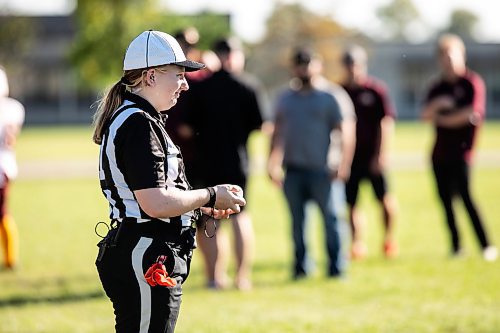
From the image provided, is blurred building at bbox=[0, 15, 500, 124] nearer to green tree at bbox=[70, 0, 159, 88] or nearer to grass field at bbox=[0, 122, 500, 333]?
green tree at bbox=[70, 0, 159, 88]

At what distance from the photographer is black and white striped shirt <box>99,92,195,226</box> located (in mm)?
4020

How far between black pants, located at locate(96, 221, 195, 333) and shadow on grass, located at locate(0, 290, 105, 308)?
15.0 ft

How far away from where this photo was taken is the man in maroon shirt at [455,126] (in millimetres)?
10312

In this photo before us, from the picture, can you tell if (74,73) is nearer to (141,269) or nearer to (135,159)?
(141,269)

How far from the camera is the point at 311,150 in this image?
938 centimetres

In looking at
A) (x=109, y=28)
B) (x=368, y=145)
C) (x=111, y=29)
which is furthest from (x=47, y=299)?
(x=109, y=28)

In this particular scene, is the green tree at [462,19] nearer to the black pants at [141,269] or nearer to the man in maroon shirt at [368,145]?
the man in maroon shirt at [368,145]

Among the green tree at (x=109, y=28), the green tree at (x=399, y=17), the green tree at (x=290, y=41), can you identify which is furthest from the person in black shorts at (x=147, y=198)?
the green tree at (x=399, y=17)

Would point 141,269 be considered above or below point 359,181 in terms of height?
above

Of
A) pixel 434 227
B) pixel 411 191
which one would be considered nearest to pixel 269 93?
pixel 411 191

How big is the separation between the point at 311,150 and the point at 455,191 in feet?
7.42

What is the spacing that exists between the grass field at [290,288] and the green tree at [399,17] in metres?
110

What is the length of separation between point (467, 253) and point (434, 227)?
284cm

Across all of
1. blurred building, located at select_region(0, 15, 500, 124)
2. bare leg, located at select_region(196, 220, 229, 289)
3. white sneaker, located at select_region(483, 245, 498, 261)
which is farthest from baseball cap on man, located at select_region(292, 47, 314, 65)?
blurred building, located at select_region(0, 15, 500, 124)
